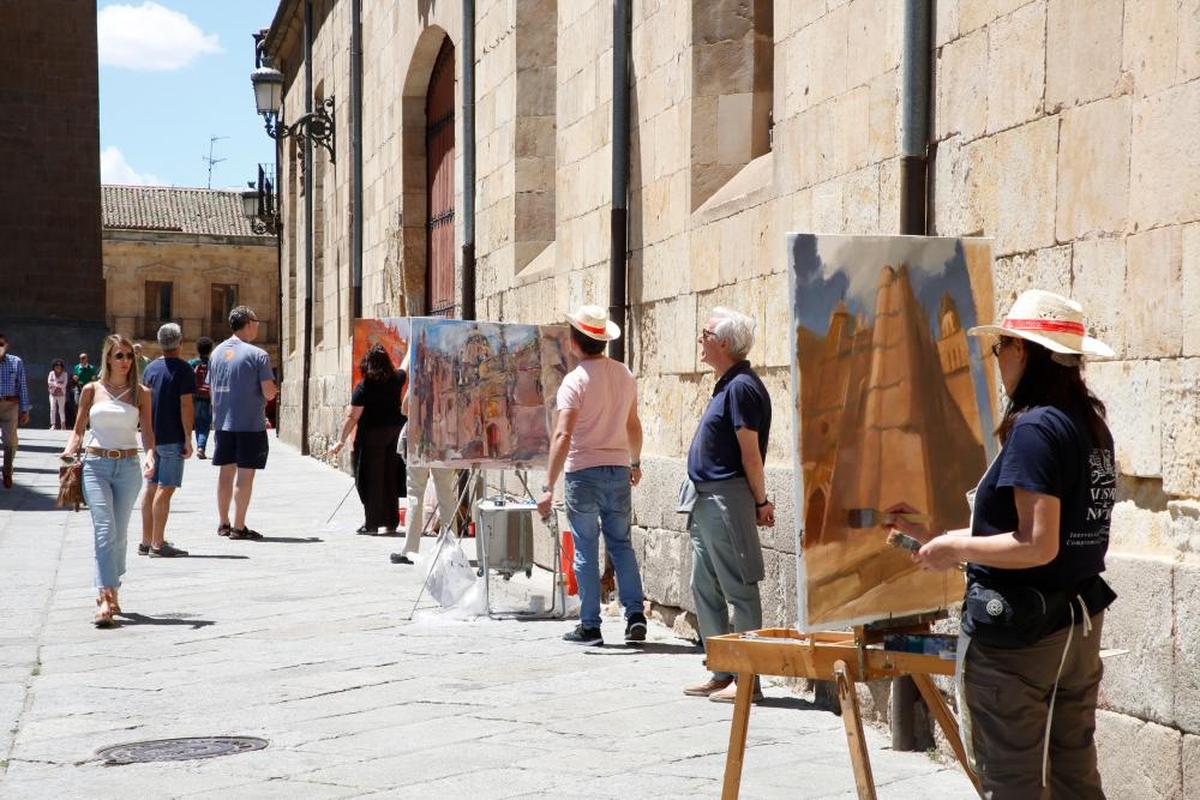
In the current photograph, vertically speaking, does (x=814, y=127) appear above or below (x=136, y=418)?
above

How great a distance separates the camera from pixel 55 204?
35.1 metres

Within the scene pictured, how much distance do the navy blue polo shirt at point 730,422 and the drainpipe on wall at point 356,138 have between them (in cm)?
1403

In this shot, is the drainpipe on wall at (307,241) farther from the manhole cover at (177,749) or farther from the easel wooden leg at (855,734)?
the easel wooden leg at (855,734)

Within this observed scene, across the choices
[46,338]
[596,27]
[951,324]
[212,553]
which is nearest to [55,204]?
[46,338]

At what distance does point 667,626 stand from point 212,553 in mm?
4515

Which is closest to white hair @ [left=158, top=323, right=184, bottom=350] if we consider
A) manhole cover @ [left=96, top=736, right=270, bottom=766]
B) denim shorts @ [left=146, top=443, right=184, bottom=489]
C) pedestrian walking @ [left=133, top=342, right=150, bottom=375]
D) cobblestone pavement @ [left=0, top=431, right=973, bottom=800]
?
pedestrian walking @ [left=133, top=342, right=150, bottom=375]

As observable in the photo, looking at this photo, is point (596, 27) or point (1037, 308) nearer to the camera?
point (1037, 308)

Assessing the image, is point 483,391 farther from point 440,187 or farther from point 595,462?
point 440,187

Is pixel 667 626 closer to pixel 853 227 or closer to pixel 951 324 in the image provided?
pixel 853 227

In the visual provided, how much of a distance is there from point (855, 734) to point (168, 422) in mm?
8344

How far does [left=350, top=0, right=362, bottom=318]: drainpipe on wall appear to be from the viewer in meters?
20.3

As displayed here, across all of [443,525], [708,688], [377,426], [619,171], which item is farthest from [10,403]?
[708,688]

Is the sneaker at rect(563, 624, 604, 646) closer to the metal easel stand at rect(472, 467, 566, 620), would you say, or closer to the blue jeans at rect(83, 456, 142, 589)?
the metal easel stand at rect(472, 467, 566, 620)

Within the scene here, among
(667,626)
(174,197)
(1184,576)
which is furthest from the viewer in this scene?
(174,197)
